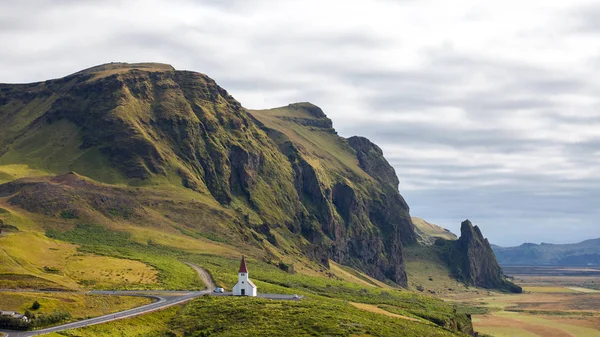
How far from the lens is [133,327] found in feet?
366

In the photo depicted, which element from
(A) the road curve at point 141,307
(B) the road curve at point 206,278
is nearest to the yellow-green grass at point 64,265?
(A) the road curve at point 141,307

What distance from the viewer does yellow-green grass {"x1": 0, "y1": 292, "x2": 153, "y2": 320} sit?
375 feet

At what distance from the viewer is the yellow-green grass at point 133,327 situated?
10257cm

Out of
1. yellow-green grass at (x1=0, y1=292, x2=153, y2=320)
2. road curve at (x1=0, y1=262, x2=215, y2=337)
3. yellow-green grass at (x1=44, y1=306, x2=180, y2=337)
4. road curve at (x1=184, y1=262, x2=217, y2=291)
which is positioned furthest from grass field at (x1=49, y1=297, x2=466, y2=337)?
road curve at (x1=184, y1=262, x2=217, y2=291)

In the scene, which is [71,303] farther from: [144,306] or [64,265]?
[64,265]

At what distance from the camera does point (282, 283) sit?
198250 mm

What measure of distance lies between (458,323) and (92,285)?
3784 inches

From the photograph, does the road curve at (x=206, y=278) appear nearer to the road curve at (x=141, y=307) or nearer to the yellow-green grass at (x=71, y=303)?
the road curve at (x=141, y=307)

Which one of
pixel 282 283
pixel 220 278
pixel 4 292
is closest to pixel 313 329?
pixel 4 292

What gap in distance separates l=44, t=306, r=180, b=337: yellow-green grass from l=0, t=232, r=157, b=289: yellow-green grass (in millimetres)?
28125

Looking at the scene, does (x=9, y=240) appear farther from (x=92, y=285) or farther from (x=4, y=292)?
(x=4, y=292)

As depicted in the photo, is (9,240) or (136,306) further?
(9,240)

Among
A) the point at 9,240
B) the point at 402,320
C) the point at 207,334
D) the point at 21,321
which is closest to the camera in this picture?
the point at 21,321

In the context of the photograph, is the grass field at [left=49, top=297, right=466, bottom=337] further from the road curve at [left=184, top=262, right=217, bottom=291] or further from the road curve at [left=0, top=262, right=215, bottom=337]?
the road curve at [left=184, top=262, right=217, bottom=291]
